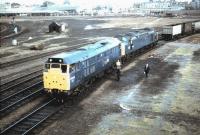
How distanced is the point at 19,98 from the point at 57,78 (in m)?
4.01

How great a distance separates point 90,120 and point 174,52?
30713 mm

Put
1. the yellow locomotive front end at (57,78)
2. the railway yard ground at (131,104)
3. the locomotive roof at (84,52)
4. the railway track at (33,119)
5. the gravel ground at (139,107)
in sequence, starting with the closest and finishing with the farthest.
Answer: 1. the railway track at (33,119)
2. the gravel ground at (139,107)
3. the railway yard ground at (131,104)
4. the yellow locomotive front end at (57,78)
5. the locomotive roof at (84,52)

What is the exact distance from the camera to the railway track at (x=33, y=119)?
17736 mm

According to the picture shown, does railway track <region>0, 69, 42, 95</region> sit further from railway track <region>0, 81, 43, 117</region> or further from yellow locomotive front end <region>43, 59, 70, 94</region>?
yellow locomotive front end <region>43, 59, 70, 94</region>

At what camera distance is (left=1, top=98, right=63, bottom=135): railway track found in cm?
1774

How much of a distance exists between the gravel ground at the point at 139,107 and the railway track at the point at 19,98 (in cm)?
372

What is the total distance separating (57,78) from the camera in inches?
855

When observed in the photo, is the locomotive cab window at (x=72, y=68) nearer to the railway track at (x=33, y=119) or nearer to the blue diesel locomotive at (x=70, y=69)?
the blue diesel locomotive at (x=70, y=69)

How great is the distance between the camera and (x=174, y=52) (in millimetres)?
47781

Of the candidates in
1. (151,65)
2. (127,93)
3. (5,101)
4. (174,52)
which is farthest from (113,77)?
(174,52)

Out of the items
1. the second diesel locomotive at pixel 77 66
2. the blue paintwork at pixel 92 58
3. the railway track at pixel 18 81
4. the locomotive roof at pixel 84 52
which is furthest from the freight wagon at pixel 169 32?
the railway track at pixel 18 81

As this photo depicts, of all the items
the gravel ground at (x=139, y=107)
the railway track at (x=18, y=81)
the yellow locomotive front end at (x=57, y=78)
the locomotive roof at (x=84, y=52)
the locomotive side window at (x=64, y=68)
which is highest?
the locomotive roof at (x=84, y=52)

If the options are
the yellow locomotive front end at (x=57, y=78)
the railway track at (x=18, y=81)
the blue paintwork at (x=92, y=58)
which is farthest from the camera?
the railway track at (x=18, y=81)

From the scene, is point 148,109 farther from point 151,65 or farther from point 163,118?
point 151,65
